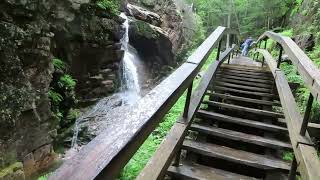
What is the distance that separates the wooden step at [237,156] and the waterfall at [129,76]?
10374 mm

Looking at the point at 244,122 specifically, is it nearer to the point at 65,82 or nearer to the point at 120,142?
the point at 120,142

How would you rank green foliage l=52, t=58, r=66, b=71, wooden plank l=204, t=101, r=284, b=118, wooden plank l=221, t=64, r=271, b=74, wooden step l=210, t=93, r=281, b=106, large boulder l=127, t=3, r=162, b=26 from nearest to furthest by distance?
wooden plank l=204, t=101, r=284, b=118, wooden step l=210, t=93, r=281, b=106, wooden plank l=221, t=64, r=271, b=74, green foliage l=52, t=58, r=66, b=71, large boulder l=127, t=3, r=162, b=26

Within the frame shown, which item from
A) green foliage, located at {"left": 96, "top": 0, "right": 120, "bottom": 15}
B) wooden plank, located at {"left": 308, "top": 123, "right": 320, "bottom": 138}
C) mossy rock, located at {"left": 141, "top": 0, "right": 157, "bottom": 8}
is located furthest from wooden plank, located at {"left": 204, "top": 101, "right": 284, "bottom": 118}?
mossy rock, located at {"left": 141, "top": 0, "right": 157, "bottom": 8}

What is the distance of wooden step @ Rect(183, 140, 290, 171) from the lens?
3723 mm

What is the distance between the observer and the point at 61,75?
441 inches

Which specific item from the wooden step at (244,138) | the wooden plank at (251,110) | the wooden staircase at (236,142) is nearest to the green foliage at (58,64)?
the wooden staircase at (236,142)

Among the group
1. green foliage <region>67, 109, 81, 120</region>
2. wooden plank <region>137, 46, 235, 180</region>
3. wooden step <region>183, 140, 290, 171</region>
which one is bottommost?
green foliage <region>67, 109, 81, 120</region>

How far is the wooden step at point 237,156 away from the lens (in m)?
3.72

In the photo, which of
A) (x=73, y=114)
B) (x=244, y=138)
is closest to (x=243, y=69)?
(x=244, y=138)

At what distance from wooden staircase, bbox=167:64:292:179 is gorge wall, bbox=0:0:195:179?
159 inches

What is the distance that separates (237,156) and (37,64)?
5.70 meters

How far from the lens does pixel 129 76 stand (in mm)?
16047

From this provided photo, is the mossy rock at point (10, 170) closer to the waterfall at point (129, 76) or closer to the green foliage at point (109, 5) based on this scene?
the waterfall at point (129, 76)

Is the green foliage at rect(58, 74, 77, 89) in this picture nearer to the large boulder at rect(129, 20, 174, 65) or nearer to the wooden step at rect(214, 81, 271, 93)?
the wooden step at rect(214, 81, 271, 93)
